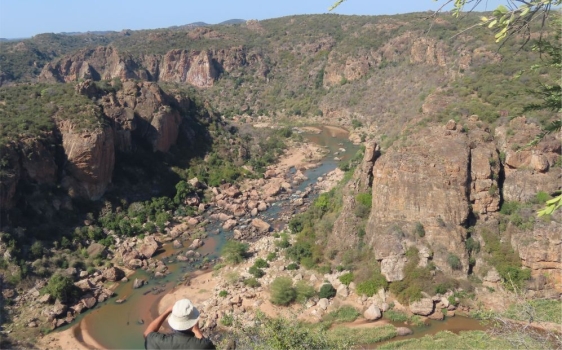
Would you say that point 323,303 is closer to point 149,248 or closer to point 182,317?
point 149,248

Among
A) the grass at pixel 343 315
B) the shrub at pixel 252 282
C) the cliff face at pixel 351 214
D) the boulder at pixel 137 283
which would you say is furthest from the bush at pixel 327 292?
the boulder at pixel 137 283

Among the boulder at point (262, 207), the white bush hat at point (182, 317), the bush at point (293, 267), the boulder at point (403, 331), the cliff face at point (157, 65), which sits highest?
the cliff face at point (157, 65)

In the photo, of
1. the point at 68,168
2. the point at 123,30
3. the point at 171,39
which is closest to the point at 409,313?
the point at 68,168

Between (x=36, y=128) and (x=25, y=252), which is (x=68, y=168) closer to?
(x=36, y=128)

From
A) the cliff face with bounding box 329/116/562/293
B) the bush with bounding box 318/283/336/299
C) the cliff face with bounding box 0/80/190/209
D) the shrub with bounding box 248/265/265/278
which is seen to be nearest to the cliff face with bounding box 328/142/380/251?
the cliff face with bounding box 329/116/562/293

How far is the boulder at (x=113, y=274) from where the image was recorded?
27.6 meters

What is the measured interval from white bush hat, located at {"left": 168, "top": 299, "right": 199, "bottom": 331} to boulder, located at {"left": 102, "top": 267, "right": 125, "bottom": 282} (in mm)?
24621

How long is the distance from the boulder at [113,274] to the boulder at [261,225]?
10.7 meters

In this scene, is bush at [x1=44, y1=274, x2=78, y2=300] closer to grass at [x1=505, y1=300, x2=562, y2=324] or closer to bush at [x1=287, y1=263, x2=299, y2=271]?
bush at [x1=287, y1=263, x2=299, y2=271]

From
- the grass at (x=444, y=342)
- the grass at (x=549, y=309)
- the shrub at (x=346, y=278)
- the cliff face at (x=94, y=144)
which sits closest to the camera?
the grass at (x=444, y=342)

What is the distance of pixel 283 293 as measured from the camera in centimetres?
2406

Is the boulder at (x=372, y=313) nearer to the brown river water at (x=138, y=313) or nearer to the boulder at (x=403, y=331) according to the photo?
the boulder at (x=403, y=331)

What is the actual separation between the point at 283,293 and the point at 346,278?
3.70m

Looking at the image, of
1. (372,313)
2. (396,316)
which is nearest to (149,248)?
(372,313)
